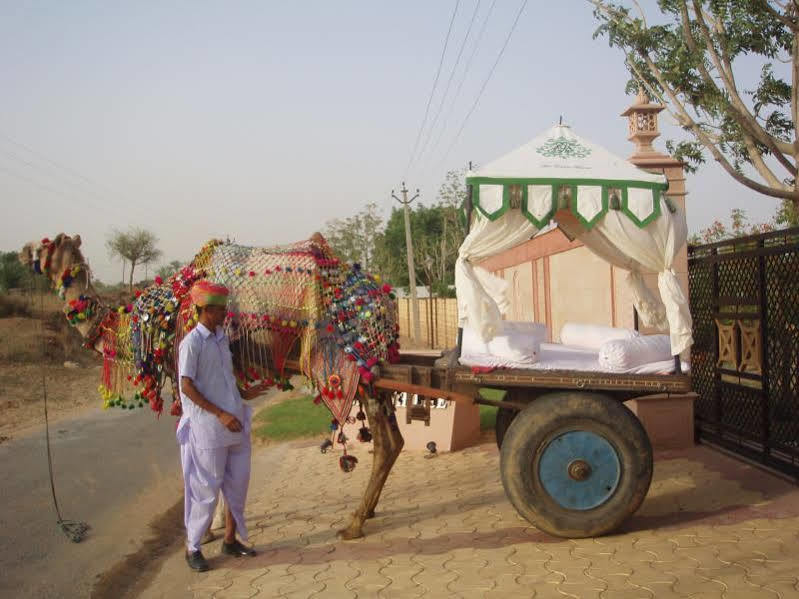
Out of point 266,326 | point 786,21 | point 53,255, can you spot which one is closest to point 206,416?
point 266,326

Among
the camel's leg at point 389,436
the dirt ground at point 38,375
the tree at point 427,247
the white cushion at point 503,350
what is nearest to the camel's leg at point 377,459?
the camel's leg at point 389,436

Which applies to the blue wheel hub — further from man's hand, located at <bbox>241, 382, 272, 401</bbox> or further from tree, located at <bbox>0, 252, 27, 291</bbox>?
tree, located at <bbox>0, 252, 27, 291</bbox>

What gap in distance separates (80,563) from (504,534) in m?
2.89

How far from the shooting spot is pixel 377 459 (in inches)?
201

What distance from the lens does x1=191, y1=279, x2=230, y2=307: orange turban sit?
176 inches

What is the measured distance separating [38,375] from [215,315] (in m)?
12.8

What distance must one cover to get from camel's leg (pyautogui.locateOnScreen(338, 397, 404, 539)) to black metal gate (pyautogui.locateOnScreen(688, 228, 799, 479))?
307 centimetres

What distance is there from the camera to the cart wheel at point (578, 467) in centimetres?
461

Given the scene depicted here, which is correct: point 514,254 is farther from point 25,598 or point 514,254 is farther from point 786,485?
point 25,598

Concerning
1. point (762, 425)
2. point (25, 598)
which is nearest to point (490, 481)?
point (762, 425)

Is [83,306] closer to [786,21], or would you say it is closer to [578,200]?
[578,200]

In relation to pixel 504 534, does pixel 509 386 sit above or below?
above

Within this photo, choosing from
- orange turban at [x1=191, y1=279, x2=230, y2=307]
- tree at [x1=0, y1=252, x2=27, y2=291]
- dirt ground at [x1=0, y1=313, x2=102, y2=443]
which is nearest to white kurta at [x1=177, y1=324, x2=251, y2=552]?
orange turban at [x1=191, y1=279, x2=230, y2=307]

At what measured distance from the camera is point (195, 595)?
417 cm
